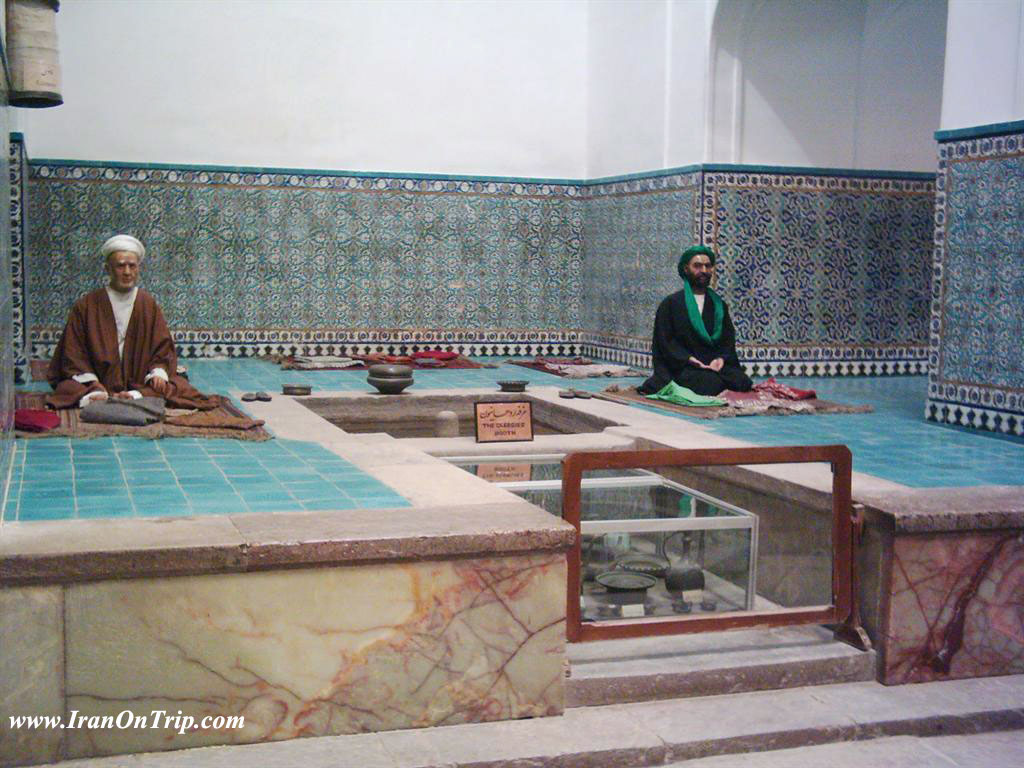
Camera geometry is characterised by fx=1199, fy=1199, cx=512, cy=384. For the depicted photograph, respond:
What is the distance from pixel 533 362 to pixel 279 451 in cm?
375

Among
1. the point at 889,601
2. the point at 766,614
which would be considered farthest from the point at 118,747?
the point at 889,601

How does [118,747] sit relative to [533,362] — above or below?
below

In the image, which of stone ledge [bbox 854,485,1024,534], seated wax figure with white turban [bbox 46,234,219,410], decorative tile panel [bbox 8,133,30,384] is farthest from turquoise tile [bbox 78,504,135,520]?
decorative tile panel [bbox 8,133,30,384]

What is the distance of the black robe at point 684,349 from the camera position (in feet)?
19.3

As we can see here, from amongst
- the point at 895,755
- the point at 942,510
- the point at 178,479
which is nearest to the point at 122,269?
the point at 178,479

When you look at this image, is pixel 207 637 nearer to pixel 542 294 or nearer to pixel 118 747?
pixel 118 747

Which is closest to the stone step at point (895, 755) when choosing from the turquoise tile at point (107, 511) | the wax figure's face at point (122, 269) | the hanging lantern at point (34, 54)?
the turquoise tile at point (107, 511)

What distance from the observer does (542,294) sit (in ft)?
27.6

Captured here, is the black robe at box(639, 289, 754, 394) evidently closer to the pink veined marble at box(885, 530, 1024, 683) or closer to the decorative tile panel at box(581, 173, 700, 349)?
the decorative tile panel at box(581, 173, 700, 349)

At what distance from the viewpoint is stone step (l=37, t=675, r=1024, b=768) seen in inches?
97.8

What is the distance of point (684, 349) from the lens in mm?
5934

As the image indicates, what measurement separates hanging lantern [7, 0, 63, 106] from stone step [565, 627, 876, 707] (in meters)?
3.84

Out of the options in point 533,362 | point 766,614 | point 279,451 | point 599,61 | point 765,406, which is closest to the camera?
point 766,614

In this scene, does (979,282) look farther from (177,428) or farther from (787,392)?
(177,428)
